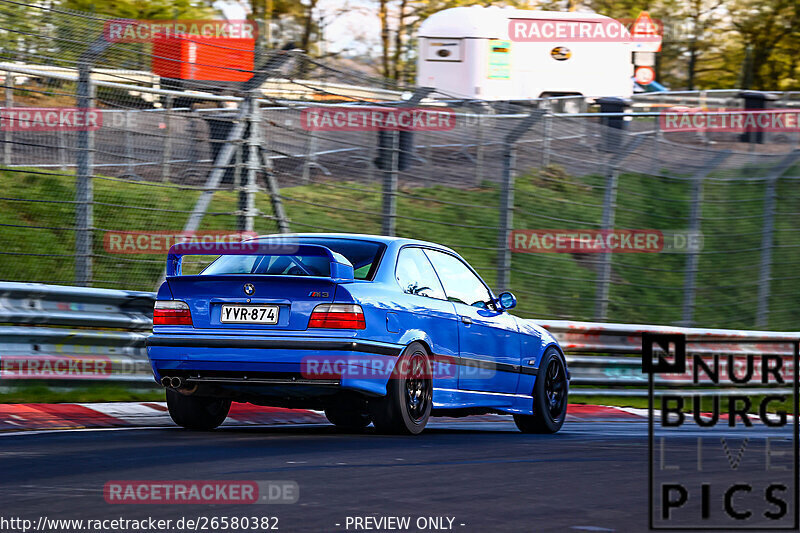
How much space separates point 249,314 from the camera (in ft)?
27.8

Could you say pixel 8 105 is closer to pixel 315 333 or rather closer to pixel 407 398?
pixel 315 333

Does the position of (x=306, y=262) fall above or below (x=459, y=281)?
above

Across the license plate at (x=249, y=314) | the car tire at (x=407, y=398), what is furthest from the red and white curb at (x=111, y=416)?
the car tire at (x=407, y=398)


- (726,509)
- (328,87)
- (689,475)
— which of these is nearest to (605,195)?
(328,87)

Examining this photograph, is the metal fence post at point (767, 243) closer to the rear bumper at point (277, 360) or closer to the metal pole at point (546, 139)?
the metal pole at point (546, 139)

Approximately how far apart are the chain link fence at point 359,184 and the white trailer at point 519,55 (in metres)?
8.88

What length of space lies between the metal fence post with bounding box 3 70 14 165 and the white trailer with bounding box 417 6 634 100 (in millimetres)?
15248

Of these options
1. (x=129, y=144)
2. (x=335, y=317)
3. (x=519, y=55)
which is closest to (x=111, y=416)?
(x=335, y=317)

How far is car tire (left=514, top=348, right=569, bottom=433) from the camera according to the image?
10.6 m

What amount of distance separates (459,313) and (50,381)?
3.18 metres

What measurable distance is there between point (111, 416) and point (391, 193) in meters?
4.49

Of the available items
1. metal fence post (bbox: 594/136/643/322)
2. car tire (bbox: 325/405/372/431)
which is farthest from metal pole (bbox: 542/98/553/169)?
car tire (bbox: 325/405/372/431)

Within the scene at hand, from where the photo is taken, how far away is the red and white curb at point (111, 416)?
9.15m

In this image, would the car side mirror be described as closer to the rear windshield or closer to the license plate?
the rear windshield
